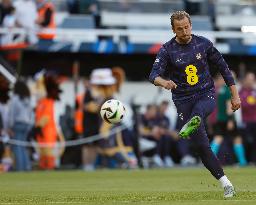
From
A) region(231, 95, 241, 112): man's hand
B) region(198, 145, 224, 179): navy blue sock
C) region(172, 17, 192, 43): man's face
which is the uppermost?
region(172, 17, 192, 43): man's face

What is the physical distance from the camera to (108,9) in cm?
2581

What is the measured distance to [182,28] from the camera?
10.8 meters

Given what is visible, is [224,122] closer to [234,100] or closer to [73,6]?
[73,6]

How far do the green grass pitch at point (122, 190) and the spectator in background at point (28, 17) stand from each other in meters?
6.30

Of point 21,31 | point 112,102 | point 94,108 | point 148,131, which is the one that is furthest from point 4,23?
point 112,102

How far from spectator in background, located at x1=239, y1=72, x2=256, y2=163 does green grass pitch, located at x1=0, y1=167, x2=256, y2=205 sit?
259 inches

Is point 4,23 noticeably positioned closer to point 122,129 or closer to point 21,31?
point 21,31

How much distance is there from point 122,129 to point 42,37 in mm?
3186

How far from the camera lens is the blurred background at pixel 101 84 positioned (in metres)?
22.0

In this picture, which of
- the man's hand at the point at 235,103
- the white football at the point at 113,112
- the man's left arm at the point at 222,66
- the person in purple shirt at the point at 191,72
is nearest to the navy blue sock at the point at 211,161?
the person in purple shirt at the point at 191,72

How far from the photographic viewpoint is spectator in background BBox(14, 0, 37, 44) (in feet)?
74.1

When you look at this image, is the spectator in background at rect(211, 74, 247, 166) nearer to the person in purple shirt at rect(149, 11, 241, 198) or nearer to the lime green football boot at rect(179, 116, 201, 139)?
the person in purple shirt at rect(149, 11, 241, 198)

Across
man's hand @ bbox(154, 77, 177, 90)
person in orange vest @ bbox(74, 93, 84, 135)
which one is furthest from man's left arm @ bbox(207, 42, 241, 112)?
person in orange vest @ bbox(74, 93, 84, 135)

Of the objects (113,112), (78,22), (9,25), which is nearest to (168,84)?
(113,112)
